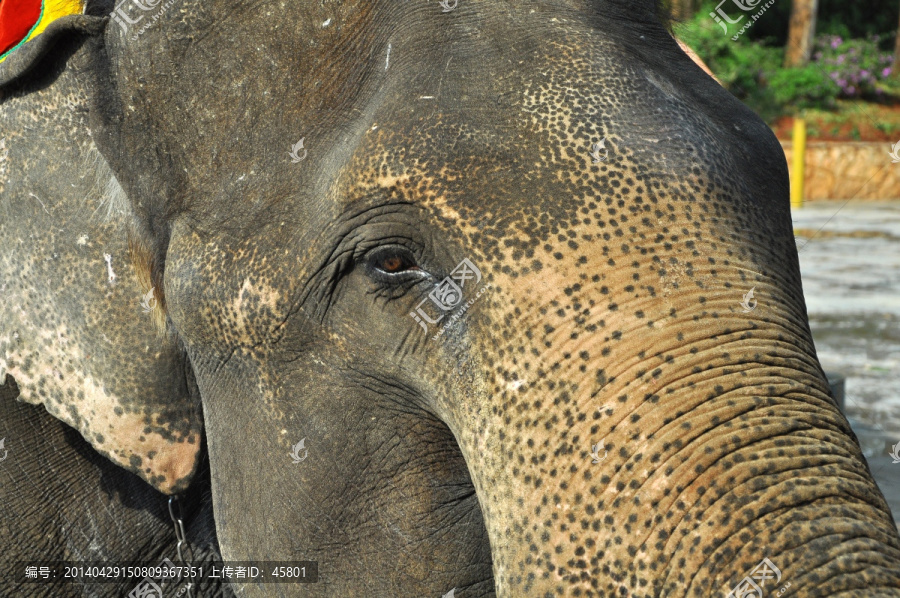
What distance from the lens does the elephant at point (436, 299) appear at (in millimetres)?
1236

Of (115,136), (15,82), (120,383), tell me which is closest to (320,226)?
(115,136)

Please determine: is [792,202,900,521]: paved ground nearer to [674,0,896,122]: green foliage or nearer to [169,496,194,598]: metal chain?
[169,496,194,598]: metal chain

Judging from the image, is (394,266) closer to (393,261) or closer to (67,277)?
(393,261)

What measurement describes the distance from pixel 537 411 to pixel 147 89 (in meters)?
0.90

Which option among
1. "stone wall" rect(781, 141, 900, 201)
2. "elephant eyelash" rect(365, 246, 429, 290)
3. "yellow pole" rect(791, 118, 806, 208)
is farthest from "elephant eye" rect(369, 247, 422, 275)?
"stone wall" rect(781, 141, 900, 201)

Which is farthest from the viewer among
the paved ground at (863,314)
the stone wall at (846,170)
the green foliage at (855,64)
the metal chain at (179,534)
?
the green foliage at (855,64)

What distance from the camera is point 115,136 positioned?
Answer: 1.81 m

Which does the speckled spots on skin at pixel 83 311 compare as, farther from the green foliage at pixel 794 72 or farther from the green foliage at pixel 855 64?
the green foliage at pixel 855 64

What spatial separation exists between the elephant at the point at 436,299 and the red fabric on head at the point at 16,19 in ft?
0.25

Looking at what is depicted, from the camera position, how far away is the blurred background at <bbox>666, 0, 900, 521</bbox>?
7.48m

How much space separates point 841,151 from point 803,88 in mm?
2317

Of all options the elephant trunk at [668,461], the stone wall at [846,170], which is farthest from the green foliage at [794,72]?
the elephant trunk at [668,461]

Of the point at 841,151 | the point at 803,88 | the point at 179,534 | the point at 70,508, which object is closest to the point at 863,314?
the point at 179,534

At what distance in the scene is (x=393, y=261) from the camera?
1533 mm
